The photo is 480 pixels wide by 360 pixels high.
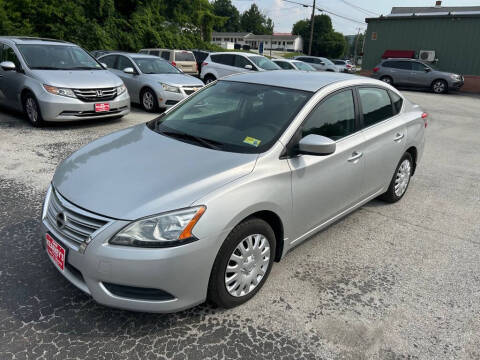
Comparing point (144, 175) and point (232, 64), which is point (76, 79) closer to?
point (144, 175)

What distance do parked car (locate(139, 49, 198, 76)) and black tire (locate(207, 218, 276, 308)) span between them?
1477 cm

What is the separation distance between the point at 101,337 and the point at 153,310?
0.40m

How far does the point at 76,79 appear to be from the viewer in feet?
23.9

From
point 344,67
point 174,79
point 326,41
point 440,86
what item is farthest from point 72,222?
point 326,41

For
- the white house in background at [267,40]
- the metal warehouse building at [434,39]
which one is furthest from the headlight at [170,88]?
the white house in background at [267,40]

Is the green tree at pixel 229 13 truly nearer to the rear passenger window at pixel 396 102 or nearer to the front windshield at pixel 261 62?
the front windshield at pixel 261 62

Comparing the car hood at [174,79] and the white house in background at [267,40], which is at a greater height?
the white house in background at [267,40]

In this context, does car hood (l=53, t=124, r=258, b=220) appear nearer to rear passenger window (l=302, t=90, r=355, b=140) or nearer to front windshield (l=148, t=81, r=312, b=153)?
front windshield (l=148, t=81, r=312, b=153)

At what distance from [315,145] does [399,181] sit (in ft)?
7.50

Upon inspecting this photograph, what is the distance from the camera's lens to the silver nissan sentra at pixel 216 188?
2.24 m

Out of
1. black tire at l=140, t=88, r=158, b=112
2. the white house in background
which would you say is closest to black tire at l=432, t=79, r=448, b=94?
black tire at l=140, t=88, r=158, b=112

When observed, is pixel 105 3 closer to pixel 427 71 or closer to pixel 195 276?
pixel 427 71

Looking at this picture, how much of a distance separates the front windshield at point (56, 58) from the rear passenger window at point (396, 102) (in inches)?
245

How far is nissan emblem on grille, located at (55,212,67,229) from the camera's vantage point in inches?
95.6
